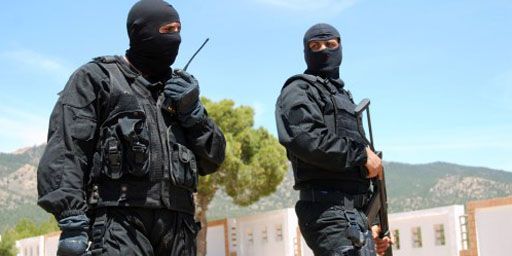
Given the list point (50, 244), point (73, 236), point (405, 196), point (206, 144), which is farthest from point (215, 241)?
point (405, 196)

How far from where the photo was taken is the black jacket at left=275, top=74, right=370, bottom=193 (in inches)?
192

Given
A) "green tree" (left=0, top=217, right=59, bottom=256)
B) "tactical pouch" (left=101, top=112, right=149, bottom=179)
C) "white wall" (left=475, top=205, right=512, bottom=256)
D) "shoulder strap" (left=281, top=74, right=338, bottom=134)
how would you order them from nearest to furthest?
"tactical pouch" (left=101, top=112, right=149, bottom=179) < "shoulder strap" (left=281, top=74, right=338, bottom=134) < "white wall" (left=475, top=205, right=512, bottom=256) < "green tree" (left=0, top=217, right=59, bottom=256)

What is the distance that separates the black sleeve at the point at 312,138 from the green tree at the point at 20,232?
38456mm

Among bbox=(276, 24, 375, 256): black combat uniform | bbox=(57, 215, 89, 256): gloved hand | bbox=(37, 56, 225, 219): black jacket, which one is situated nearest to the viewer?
bbox=(57, 215, 89, 256): gloved hand

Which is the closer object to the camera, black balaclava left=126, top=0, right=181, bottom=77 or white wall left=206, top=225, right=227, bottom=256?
black balaclava left=126, top=0, right=181, bottom=77

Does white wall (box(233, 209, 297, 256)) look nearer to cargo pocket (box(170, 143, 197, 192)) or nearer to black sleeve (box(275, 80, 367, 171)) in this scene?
black sleeve (box(275, 80, 367, 171))

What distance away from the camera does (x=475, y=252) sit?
68.8 feet

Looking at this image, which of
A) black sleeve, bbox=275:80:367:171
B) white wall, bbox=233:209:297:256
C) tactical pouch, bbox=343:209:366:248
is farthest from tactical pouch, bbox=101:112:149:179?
white wall, bbox=233:209:297:256

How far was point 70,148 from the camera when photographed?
3.51m

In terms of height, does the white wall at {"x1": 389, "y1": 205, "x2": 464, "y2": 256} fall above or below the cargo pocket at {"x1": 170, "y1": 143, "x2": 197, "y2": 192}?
below

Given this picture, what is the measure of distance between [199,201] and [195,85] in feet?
120

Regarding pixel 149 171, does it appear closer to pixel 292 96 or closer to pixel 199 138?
pixel 199 138

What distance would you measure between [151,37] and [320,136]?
1.46 metres

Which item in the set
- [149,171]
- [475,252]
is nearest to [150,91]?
[149,171]
